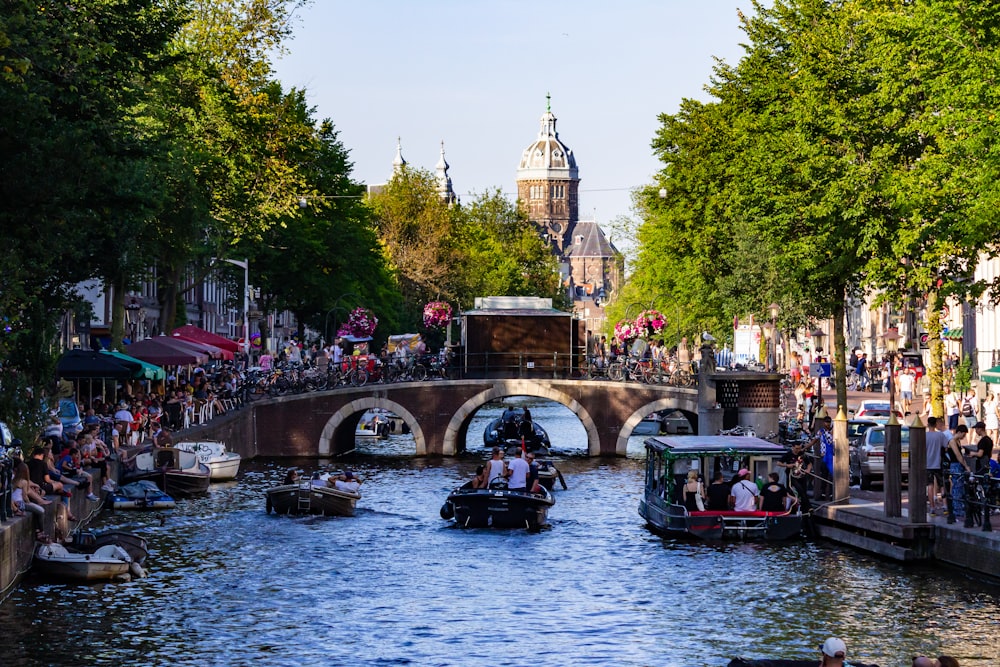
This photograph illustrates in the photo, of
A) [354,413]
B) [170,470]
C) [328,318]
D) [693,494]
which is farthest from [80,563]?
[328,318]

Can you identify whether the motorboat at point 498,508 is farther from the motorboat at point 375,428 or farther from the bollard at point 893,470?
the motorboat at point 375,428

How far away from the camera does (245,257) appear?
73250 mm

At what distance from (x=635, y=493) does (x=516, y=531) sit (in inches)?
433

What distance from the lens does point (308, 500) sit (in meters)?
44.2

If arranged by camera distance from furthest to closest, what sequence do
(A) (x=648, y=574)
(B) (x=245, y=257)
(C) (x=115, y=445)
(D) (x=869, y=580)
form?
1. (B) (x=245, y=257)
2. (C) (x=115, y=445)
3. (A) (x=648, y=574)
4. (D) (x=869, y=580)

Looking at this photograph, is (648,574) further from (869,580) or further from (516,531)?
(516,531)

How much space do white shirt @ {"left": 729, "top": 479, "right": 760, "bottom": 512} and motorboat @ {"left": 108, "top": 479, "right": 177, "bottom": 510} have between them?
14786 millimetres

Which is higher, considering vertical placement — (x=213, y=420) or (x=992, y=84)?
(x=992, y=84)

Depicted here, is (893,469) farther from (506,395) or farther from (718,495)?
(506,395)

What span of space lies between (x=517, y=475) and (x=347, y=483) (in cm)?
526

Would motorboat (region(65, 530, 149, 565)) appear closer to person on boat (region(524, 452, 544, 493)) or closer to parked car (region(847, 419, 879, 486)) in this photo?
person on boat (region(524, 452, 544, 493))

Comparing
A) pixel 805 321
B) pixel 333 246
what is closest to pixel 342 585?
pixel 805 321

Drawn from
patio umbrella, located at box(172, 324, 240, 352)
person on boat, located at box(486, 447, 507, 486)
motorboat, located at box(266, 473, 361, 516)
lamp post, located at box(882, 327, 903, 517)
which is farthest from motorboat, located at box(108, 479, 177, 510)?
patio umbrella, located at box(172, 324, 240, 352)

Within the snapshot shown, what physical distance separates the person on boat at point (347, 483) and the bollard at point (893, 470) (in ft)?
52.7
